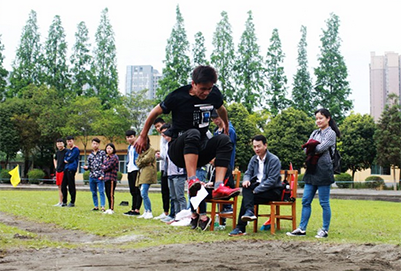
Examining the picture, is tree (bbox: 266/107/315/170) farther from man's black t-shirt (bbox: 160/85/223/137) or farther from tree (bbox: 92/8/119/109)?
man's black t-shirt (bbox: 160/85/223/137)

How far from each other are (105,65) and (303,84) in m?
26.4

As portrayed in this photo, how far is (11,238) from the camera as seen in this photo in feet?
19.6

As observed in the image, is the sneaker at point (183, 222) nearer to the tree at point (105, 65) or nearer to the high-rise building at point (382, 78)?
the tree at point (105, 65)

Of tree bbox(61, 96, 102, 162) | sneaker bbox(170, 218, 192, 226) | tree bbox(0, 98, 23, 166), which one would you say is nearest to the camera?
sneaker bbox(170, 218, 192, 226)

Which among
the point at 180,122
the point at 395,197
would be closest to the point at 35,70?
the point at 395,197

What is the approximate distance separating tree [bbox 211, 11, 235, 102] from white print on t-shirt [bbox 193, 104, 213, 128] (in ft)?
166

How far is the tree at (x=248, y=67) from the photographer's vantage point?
5684 centimetres

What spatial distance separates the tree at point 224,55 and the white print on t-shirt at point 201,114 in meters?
50.5

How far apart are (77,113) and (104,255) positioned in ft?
167

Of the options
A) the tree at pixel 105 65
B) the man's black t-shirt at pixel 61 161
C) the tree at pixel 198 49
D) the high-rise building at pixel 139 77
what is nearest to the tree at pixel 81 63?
the tree at pixel 105 65

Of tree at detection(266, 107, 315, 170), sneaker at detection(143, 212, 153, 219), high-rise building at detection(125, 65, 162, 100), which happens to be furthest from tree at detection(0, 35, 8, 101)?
high-rise building at detection(125, 65, 162, 100)

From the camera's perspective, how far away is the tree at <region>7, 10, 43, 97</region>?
61.1 m

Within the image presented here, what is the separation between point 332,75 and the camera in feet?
185

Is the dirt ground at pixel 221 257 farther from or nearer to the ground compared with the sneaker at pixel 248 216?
nearer to the ground
